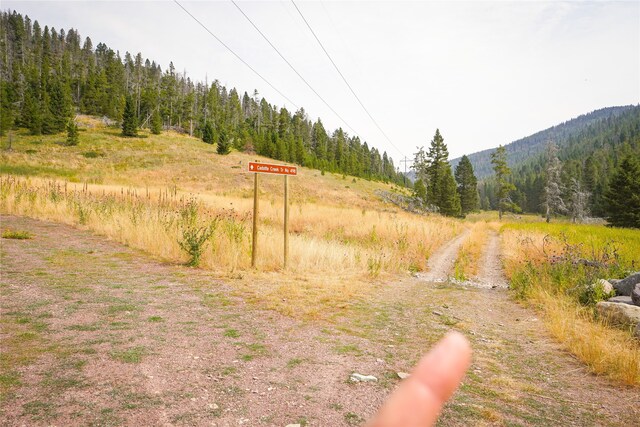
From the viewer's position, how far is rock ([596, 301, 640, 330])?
563cm

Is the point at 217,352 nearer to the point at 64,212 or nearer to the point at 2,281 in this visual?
the point at 2,281

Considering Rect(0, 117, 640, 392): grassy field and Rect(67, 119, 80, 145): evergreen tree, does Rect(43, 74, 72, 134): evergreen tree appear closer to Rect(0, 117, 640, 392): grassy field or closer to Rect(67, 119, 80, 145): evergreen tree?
Rect(67, 119, 80, 145): evergreen tree

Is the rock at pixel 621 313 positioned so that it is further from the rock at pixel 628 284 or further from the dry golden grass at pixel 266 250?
the dry golden grass at pixel 266 250

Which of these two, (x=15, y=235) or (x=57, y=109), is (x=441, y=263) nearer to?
(x=15, y=235)

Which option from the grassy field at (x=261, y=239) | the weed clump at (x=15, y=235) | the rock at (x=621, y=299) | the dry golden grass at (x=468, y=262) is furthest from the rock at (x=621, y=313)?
the weed clump at (x=15, y=235)

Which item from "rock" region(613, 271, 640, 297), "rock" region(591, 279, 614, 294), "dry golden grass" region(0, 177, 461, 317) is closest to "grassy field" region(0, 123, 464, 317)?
"dry golden grass" region(0, 177, 461, 317)

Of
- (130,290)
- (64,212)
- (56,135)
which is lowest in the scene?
(130,290)

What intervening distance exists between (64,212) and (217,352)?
→ 1260 cm

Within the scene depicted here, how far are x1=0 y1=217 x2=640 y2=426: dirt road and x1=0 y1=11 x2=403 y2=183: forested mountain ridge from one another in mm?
59220

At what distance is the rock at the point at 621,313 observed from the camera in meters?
5.63

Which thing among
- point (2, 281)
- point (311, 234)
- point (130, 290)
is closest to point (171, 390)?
point (130, 290)

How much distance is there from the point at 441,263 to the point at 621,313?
799 cm

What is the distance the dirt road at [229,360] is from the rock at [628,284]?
6.53ft

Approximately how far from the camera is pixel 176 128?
90.1 metres
